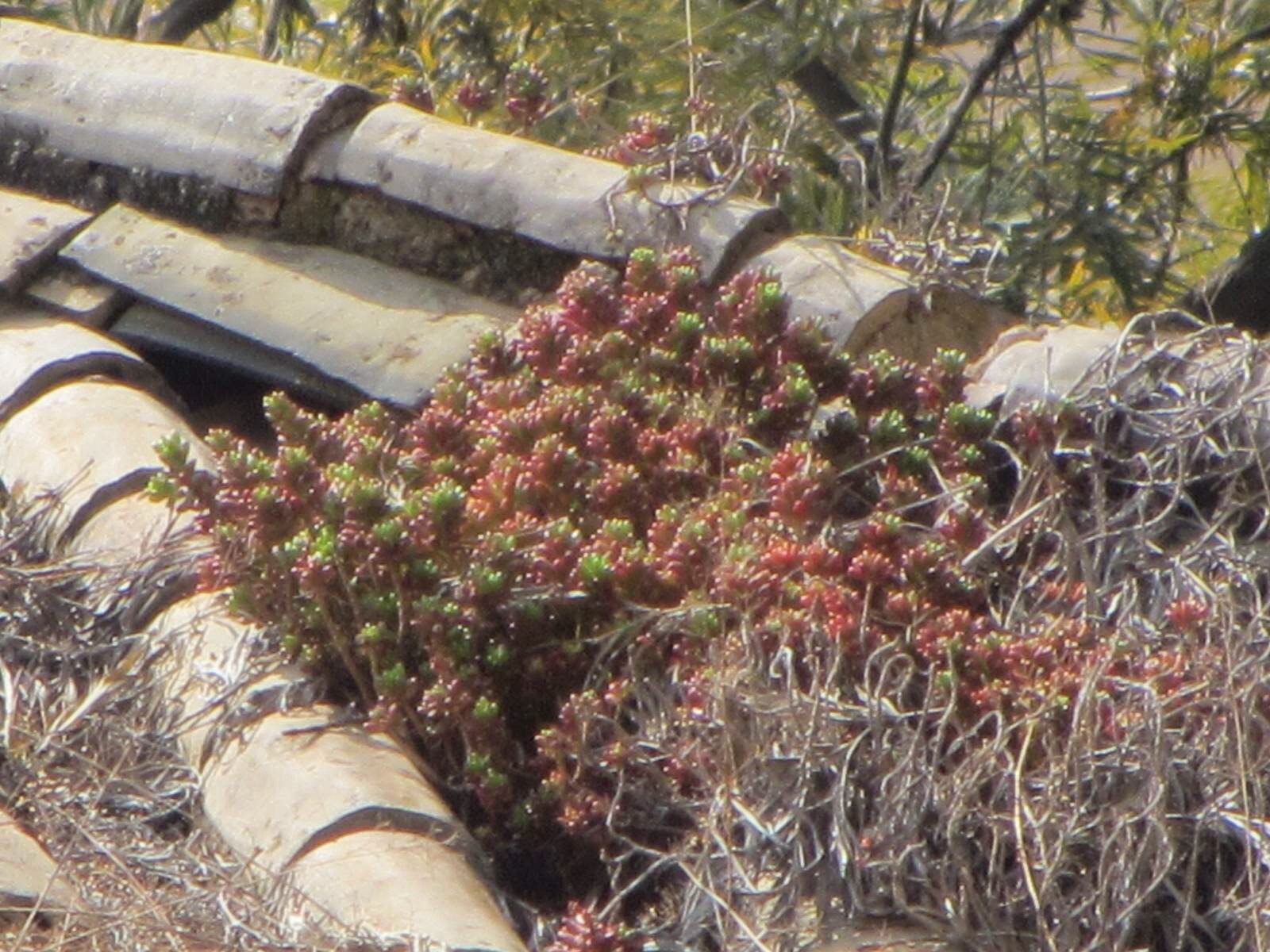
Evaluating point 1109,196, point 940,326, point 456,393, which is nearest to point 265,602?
point 456,393

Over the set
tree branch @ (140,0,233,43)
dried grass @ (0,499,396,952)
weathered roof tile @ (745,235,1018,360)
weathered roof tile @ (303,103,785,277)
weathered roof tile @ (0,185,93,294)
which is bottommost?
dried grass @ (0,499,396,952)

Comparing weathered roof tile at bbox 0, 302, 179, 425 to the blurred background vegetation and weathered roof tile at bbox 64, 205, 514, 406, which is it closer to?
weathered roof tile at bbox 64, 205, 514, 406

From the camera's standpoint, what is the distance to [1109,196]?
571 cm

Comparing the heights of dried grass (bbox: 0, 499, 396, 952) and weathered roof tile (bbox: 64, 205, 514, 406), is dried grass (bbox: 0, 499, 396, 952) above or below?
below

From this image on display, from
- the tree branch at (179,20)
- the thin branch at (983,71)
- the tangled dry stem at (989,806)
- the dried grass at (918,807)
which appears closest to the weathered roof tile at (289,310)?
the dried grass at (918,807)

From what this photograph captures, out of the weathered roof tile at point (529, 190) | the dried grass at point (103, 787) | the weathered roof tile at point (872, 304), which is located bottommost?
the dried grass at point (103, 787)

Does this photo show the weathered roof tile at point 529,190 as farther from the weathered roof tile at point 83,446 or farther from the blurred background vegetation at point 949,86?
the blurred background vegetation at point 949,86

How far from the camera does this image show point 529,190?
373cm

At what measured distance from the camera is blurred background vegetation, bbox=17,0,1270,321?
526 centimetres

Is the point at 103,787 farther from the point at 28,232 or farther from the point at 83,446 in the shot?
the point at 28,232

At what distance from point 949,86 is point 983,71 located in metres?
0.84

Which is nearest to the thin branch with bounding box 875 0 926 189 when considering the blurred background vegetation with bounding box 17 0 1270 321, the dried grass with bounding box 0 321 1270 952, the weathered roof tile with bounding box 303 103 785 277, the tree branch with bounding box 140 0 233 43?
the blurred background vegetation with bounding box 17 0 1270 321

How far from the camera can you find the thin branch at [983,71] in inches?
202

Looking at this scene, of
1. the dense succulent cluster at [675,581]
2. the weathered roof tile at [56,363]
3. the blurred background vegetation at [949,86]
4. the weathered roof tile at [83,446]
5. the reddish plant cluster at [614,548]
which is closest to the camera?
the dense succulent cluster at [675,581]
